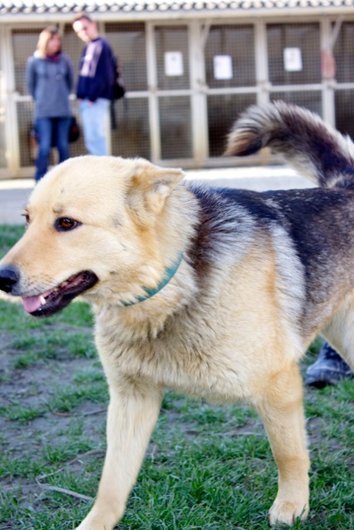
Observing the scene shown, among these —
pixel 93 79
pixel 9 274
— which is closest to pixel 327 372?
pixel 9 274

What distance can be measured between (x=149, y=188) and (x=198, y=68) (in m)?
15.9

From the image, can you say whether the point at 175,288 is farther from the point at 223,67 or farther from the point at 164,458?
the point at 223,67

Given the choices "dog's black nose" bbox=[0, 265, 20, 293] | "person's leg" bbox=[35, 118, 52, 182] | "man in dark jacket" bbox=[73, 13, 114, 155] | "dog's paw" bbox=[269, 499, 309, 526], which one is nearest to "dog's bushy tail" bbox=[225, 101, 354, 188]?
"dog's paw" bbox=[269, 499, 309, 526]

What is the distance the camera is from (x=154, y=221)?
10.2 ft

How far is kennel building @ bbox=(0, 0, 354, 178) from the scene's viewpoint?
17.9m

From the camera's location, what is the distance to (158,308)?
320 centimetres

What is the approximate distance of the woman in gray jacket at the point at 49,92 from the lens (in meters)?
11.8

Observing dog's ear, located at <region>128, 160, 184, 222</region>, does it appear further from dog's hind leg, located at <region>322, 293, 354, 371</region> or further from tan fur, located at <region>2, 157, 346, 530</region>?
dog's hind leg, located at <region>322, 293, 354, 371</region>

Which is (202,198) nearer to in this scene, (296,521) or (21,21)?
(296,521)

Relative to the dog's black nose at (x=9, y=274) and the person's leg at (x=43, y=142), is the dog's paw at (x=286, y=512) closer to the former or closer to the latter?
the dog's black nose at (x=9, y=274)

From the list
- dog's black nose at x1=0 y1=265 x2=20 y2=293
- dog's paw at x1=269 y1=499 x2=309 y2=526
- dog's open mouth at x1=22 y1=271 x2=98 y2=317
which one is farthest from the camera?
dog's paw at x1=269 y1=499 x2=309 y2=526

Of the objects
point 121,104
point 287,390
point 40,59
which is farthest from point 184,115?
point 287,390

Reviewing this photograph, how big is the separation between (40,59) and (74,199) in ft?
30.9

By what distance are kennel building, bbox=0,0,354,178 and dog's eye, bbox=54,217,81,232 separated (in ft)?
49.3
